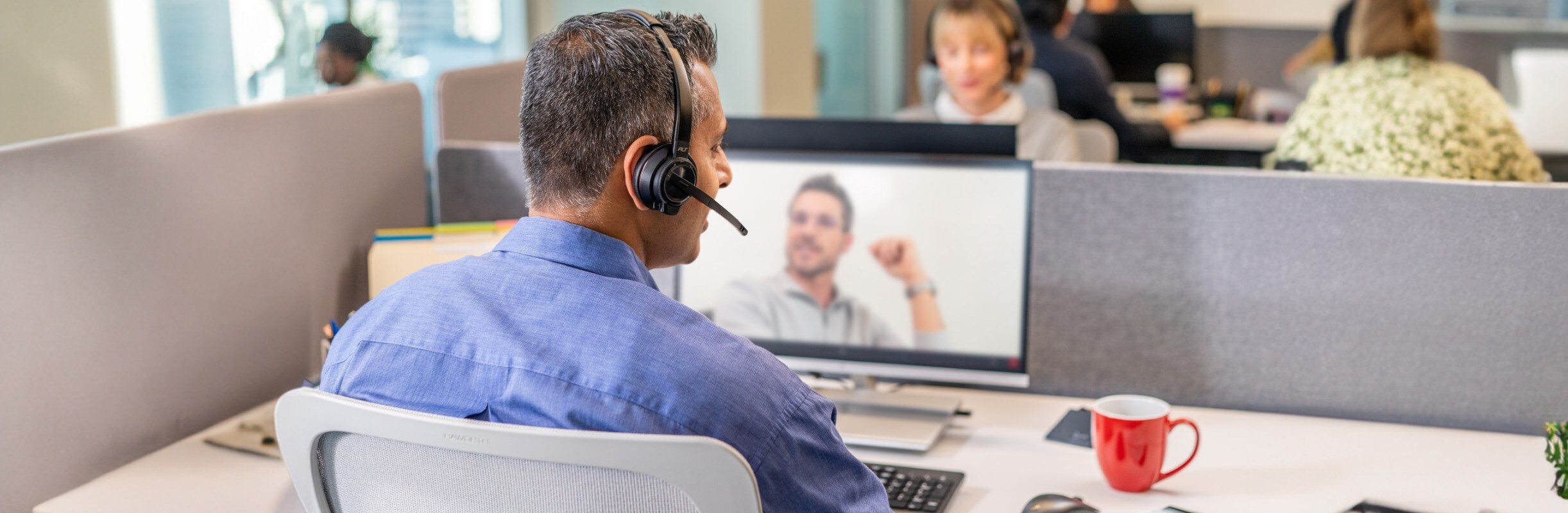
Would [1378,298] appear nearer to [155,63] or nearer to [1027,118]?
[1027,118]

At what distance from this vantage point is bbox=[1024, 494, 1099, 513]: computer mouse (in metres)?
1.09

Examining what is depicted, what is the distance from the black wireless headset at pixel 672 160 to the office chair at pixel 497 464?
0.21 meters

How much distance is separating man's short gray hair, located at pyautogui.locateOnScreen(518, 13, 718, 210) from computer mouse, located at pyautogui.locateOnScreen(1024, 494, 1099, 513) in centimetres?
50

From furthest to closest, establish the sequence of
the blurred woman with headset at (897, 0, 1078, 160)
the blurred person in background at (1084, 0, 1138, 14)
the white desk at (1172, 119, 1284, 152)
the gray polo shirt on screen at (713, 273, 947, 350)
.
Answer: the blurred person in background at (1084, 0, 1138, 14), the white desk at (1172, 119, 1284, 152), the blurred woman with headset at (897, 0, 1078, 160), the gray polo shirt on screen at (713, 273, 947, 350)

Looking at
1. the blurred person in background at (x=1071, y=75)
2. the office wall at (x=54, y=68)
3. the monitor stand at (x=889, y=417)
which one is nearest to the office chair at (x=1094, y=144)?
the blurred person in background at (x=1071, y=75)

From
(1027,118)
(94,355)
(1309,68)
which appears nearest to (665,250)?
(94,355)

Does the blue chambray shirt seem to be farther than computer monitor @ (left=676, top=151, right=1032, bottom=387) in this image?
No

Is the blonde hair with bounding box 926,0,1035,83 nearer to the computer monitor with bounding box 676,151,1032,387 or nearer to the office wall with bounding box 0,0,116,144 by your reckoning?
the computer monitor with bounding box 676,151,1032,387

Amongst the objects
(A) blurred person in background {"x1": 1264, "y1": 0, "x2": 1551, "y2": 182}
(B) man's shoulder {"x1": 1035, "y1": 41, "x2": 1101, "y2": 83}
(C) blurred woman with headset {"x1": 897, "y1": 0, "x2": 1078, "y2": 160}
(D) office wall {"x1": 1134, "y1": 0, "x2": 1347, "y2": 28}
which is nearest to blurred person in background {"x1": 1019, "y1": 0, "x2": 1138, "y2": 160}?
(B) man's shoulder {"x1": 1035, "y1": 41, "x2": 1101, "y2": 83}

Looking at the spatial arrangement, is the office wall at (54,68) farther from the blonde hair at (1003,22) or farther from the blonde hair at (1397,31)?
the blonde hair at (1397,31)

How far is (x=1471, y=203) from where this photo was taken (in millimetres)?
1267

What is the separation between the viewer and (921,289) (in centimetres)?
137

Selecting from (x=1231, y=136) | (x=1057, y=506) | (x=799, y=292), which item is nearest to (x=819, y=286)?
(x=799, y=292)

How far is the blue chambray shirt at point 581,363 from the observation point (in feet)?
2.39
